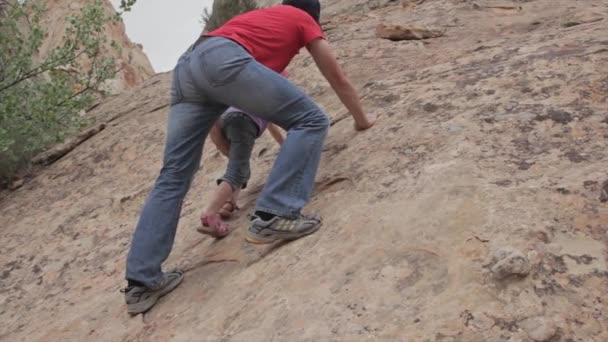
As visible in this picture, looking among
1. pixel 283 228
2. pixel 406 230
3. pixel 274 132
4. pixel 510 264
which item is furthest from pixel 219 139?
pixel 510 264

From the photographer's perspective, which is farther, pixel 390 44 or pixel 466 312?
pixel 390 44

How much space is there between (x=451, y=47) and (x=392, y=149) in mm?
2244

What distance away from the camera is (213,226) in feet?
10.3

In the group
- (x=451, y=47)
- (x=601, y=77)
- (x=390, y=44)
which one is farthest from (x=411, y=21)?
(x=601, y=77)

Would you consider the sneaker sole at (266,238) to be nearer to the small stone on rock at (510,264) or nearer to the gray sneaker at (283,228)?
the gray sneaker at (283,228)

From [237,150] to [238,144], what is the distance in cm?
3

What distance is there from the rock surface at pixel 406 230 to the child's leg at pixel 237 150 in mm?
247

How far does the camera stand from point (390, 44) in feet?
18.2

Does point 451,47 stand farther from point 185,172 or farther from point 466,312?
point 466,312

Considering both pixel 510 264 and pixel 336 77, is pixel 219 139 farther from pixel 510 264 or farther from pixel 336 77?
pixel 510 264

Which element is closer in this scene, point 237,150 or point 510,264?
point 510,264

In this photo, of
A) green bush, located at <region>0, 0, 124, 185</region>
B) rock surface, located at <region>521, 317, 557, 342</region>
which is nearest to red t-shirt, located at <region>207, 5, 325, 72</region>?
rock surface, located at <region>521, 317, 557, 342</region>

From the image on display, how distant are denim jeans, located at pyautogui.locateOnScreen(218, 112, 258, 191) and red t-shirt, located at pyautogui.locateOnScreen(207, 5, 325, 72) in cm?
45

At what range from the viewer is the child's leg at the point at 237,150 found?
324 centimetres
